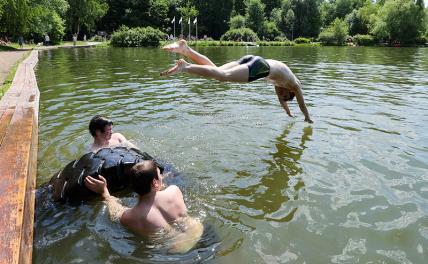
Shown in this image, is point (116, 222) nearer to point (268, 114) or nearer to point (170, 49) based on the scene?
point (170, 49)

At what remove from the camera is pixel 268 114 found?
10734 millimetres

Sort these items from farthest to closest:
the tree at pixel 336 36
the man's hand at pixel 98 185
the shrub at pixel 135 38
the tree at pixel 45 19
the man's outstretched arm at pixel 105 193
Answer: the tree at pixel 336 36 < the shrub at pixel 135 38 < the tree at pixel 45 19 < the man's hand at pixel 98 185 < the man's outstretched arm at pixel 105 193

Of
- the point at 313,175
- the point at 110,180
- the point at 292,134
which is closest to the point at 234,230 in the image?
the point at 110,180

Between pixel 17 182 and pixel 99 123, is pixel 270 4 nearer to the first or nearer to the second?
pixel 99 123

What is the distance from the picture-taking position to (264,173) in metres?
6.66

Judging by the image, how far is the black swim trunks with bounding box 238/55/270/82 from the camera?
7.00m

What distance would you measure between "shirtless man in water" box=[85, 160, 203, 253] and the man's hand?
684 mm

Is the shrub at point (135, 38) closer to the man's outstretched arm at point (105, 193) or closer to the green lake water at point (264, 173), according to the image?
the green lake water at point (264, 173)

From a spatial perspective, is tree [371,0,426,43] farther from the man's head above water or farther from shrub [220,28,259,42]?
the man's head above water

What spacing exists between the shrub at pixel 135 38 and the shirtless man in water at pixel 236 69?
49.6 meters

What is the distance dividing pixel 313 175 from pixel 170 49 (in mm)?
3170

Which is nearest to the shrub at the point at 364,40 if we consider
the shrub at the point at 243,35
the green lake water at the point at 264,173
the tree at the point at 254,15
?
the shrub at the point at 243,35

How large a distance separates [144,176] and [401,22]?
76.4 m

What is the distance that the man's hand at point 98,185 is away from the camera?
523cm
